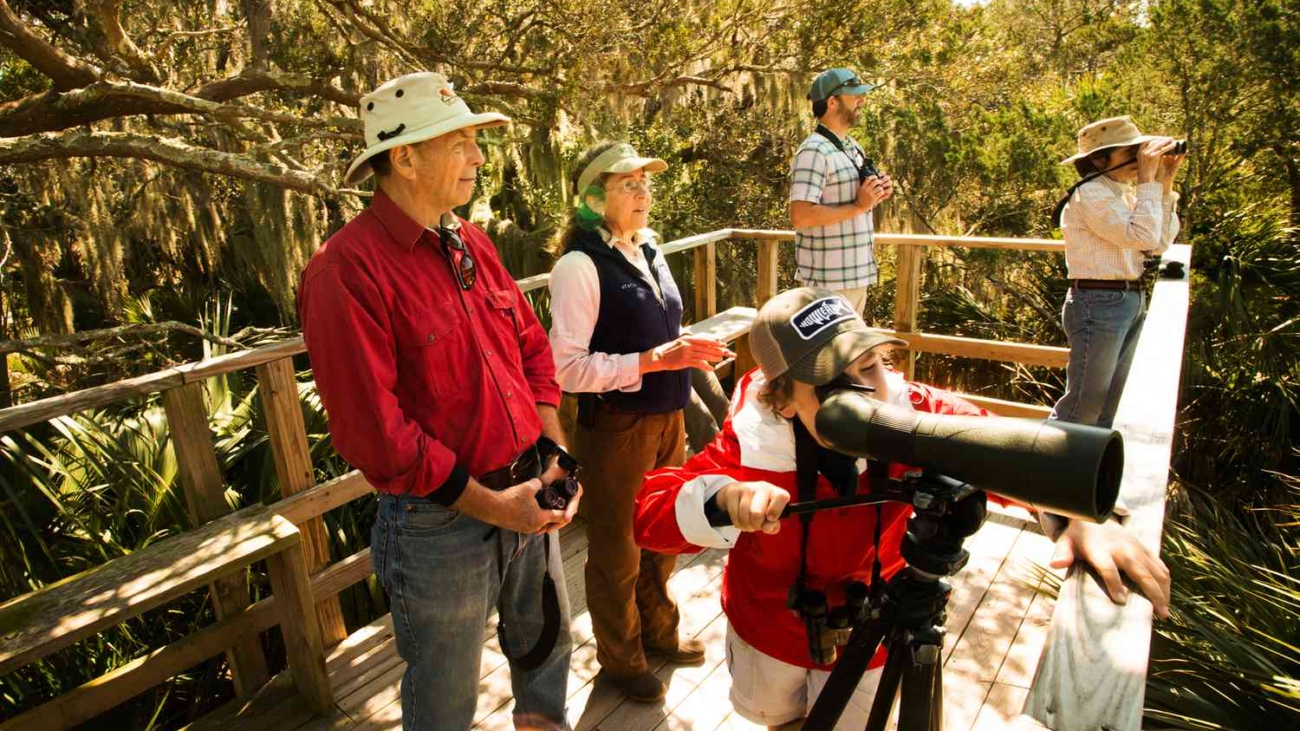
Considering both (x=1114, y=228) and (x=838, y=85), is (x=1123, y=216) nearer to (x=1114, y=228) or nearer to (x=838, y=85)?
(x=1114, y=228)

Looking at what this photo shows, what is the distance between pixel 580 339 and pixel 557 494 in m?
0.55

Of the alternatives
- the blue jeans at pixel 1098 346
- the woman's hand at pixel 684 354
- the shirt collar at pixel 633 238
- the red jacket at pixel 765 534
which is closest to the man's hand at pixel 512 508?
the red jacket at pixel 765 534

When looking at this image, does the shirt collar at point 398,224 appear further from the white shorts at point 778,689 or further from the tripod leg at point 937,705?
the tripod leg at point 937,705

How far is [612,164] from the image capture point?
2273mm

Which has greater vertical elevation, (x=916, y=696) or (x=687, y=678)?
(x=916, y=696)

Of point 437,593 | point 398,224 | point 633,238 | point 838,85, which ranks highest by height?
point 838,85

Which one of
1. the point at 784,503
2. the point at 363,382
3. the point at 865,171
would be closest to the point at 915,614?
the point at 784,503

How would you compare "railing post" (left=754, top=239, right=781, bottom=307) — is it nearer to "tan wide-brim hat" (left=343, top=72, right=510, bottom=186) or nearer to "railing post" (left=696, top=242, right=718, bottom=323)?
"railing post" (left=696, top=242, right=718, bottom=323)

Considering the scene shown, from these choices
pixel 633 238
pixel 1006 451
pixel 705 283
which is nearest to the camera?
pixel 1006 451

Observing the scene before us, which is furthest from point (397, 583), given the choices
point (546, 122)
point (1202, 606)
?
point (546, 122)

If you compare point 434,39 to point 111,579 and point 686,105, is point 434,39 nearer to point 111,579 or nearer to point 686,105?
point 111,579

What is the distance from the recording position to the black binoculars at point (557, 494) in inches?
71.0

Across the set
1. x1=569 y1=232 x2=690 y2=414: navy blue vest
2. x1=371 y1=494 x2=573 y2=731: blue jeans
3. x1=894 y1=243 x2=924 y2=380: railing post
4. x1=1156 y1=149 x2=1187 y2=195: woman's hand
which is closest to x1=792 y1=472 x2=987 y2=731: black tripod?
x1=371 y1=494 x2=573 y2=731: blue jeans

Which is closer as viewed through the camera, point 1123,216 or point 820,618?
point 820,618
